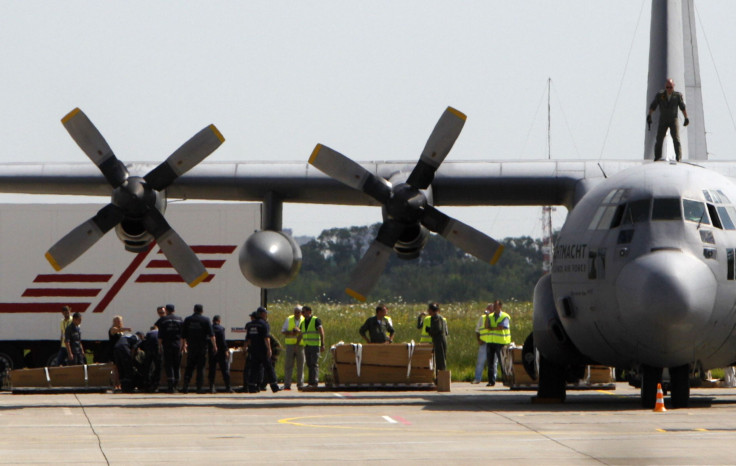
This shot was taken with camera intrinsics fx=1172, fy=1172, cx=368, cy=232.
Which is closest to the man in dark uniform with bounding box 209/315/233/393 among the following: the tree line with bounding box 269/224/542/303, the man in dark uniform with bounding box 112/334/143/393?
the man in dark uniform with bounding box 112/334/143/393

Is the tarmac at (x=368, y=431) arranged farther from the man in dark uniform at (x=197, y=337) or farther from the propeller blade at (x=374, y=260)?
the man in dark uniform at (x=197, y=337)

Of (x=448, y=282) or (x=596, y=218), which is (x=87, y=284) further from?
(x=448, y=282)

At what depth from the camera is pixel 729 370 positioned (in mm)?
24312

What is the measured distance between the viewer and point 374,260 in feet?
58.3

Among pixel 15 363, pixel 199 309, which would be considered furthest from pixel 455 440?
pixel 15 363

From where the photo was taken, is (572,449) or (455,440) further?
(455,440)

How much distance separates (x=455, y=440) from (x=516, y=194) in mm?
8648

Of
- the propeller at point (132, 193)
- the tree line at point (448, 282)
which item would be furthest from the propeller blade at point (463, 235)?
the tree line at point (448, 282)

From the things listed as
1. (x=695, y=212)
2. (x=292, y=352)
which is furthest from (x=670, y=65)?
(x=292, y=352)

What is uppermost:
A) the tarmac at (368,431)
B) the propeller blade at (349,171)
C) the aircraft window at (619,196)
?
the propeller blade at (349,171)

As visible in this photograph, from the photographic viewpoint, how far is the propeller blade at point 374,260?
1775 cm

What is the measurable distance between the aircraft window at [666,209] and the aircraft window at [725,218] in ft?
2.21

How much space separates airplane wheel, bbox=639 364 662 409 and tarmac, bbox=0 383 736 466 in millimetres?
346

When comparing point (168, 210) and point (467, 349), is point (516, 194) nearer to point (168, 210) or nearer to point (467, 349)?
point (168, 210)
